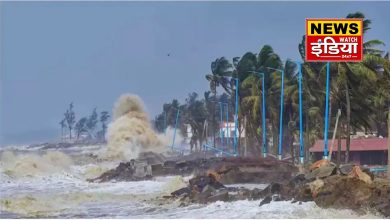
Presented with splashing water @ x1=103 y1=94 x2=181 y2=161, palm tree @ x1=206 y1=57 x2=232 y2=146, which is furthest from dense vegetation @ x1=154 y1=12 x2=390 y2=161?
splashing water @ x1=103 y1=94 x2=181 y2=161

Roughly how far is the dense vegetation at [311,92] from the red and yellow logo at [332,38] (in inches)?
306

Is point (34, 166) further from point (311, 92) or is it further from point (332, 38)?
point (332, 38)

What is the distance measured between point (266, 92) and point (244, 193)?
37215 mm

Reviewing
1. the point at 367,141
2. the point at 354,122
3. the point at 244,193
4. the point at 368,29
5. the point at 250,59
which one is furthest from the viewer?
the point at 250,59

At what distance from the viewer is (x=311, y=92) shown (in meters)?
53.5

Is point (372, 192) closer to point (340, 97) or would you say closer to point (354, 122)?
point (340, 97)

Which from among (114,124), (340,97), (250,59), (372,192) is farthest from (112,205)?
(114,124)

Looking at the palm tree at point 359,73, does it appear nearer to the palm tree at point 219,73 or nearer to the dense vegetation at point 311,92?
the dense vegetation at point 311,92

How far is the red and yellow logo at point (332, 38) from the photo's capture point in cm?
2894

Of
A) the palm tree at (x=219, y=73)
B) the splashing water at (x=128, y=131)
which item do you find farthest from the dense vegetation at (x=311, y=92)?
the splashing water at (x=128, y=131)

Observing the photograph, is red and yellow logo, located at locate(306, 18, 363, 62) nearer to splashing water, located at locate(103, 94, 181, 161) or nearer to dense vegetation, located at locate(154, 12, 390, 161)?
dense vegetation, located at locate(154, 12, 390, 161)

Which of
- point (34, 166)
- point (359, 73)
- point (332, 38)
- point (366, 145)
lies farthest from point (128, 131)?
point (332, 38)

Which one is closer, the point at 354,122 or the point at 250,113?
the point at 354,122

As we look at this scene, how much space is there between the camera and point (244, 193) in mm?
31766
